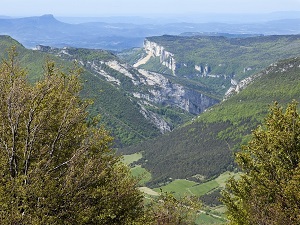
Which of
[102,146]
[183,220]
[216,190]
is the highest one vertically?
[102,146]

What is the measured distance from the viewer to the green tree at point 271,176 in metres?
28.2

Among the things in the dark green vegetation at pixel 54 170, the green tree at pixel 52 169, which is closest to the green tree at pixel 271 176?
the dark green vegetation at pixel 54 170

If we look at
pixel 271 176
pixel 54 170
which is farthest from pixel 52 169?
pixel 271 176

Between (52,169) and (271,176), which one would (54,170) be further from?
(271,176)

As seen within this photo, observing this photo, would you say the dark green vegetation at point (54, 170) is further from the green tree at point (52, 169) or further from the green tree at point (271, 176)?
the green tree at point (271, 176)

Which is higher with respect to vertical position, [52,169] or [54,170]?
[52,169]

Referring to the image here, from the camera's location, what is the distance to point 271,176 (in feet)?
107

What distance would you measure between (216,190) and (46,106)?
580ft

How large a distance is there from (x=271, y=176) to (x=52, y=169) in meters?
18.2

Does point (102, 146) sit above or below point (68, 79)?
below

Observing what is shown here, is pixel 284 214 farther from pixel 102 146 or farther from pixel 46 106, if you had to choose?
pixel 46 106

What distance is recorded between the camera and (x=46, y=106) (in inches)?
1120

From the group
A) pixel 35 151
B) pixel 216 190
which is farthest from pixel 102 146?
pixel 216 190

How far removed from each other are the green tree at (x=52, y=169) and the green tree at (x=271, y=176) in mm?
8730
